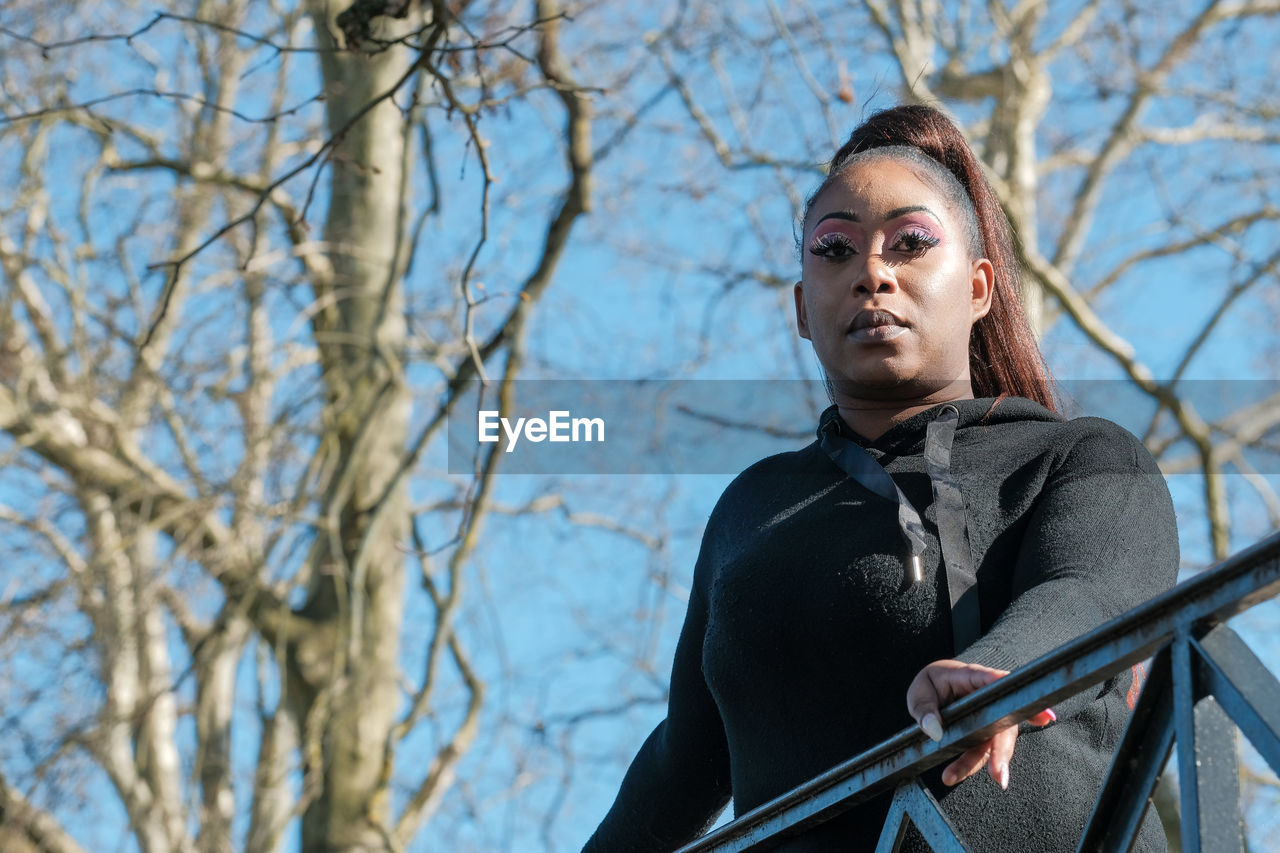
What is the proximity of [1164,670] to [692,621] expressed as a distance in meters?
0.75

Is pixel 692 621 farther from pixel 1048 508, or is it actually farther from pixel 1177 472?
pixel 1177 472

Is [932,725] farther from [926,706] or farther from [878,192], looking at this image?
[878,192]

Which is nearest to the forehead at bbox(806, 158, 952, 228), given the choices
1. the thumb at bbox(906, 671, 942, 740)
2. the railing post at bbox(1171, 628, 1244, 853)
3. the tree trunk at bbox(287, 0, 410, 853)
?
the thumb at bbox(906, 671, 942, 740)

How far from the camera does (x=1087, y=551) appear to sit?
1.33m

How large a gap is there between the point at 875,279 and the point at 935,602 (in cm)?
38

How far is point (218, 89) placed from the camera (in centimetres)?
840

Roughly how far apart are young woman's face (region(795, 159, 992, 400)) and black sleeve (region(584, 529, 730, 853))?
12.1 inches

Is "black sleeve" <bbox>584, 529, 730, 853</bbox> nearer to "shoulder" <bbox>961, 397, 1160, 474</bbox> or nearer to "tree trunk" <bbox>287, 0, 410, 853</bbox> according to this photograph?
"shoulder" <bbox>961, 397, 1160, 474</bbox>

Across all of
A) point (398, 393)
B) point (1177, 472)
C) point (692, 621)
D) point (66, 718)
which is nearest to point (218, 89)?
point (398, 393)

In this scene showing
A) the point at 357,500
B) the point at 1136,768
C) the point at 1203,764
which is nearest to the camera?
the point at 1203,764

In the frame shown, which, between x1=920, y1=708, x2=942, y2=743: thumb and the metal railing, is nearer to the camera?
the metal railing

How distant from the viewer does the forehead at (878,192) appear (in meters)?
1.67

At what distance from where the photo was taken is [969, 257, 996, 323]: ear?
1.69 metres

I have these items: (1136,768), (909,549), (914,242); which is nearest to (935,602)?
(909,549)
